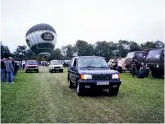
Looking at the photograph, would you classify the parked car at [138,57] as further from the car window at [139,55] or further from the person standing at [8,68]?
the person standing at [8,68]

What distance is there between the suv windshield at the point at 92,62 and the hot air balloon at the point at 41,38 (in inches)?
1697

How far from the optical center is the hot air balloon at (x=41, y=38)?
178 feet

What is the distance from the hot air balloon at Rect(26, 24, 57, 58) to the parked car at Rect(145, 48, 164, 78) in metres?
37.6

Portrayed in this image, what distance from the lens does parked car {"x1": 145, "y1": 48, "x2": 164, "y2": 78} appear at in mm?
17750

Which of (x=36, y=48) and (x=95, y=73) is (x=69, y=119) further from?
(x=36, y=48)

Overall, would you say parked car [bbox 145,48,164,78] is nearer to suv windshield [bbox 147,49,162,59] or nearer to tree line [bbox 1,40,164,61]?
suv windshield [bbox 147,49,162,59]

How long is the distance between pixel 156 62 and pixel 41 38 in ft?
129

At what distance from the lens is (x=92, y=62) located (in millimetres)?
12062

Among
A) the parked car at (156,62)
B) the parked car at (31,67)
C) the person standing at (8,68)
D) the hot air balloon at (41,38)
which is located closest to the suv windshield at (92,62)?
the person standing at (8,68)

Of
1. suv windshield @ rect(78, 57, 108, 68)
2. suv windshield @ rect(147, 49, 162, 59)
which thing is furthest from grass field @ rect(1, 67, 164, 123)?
Result: suv windshield @ rect(147, 49, 162, 59)

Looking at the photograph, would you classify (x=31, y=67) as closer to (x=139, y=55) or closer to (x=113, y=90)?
(x=139, y=55)

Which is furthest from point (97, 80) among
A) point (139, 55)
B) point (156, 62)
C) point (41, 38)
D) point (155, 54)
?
point (41, 38)

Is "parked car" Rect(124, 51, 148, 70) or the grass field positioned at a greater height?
"parked car" Rect(124, 51, 148, 70)

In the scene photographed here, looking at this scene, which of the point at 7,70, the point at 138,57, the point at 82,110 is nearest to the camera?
the point at 82,110
